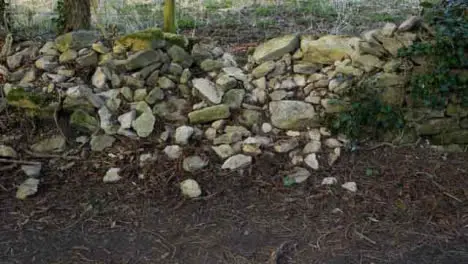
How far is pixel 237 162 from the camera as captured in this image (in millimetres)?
3801

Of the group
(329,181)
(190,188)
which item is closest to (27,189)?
(190,188)

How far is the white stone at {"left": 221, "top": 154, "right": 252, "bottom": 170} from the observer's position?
3793 millimetres

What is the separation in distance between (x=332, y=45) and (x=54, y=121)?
2.33m

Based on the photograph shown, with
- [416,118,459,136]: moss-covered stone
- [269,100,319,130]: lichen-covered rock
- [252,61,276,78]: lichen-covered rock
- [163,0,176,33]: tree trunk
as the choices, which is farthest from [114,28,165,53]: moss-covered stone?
[416,118,459,136]: moss-covered stone

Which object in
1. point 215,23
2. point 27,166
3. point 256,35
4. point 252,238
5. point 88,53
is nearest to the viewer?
point 252,238

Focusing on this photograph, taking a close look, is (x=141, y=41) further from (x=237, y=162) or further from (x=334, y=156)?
(x=334, y=156)

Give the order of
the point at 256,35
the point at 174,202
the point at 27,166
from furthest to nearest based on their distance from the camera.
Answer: the point at 256,35 < the point at 27,166 < the point at 174,202

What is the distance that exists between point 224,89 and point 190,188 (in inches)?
39.1

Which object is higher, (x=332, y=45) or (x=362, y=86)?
(x=332, y=45)

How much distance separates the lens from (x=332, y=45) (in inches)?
169

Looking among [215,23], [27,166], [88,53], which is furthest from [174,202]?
[215,23]

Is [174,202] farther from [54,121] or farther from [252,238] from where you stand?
[54,121]

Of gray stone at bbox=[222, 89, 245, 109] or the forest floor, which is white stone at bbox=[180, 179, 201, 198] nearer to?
the forest floor

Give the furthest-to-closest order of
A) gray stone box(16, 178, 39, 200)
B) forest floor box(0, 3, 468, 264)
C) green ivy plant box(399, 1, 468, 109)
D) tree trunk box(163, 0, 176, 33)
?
1. tree trunk box(163, 0, 176, 33)
2. green ivy plant box(399, 1, 468, 109)
3. gray stone box(16, 178, 39, 200)
4. forest floor box(0, 3, 468, 264)
